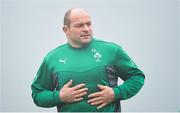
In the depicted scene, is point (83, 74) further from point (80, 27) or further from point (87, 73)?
point (80, 27)

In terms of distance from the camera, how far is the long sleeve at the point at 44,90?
3186 millimetres

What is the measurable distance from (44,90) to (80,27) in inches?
18.7

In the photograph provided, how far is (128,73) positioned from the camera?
3.25 m

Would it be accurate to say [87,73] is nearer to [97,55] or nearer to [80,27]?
[97,55]

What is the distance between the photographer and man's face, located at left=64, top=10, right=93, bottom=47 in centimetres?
316

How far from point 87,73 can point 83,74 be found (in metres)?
0.03

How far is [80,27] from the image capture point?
3.17m

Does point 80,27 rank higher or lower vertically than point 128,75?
higher

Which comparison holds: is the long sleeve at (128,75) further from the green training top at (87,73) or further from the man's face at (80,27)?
the man's face at (80,27)

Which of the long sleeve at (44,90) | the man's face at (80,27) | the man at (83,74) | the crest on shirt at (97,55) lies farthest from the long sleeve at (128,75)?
the long sleeve at (44,90)

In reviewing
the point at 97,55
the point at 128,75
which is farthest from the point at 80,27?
the point at 128,75

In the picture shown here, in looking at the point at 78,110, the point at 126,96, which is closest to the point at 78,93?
the point at 78,110

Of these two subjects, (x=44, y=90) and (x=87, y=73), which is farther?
(x=44, y=90)

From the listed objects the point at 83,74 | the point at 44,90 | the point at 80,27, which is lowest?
the point at 44,90
